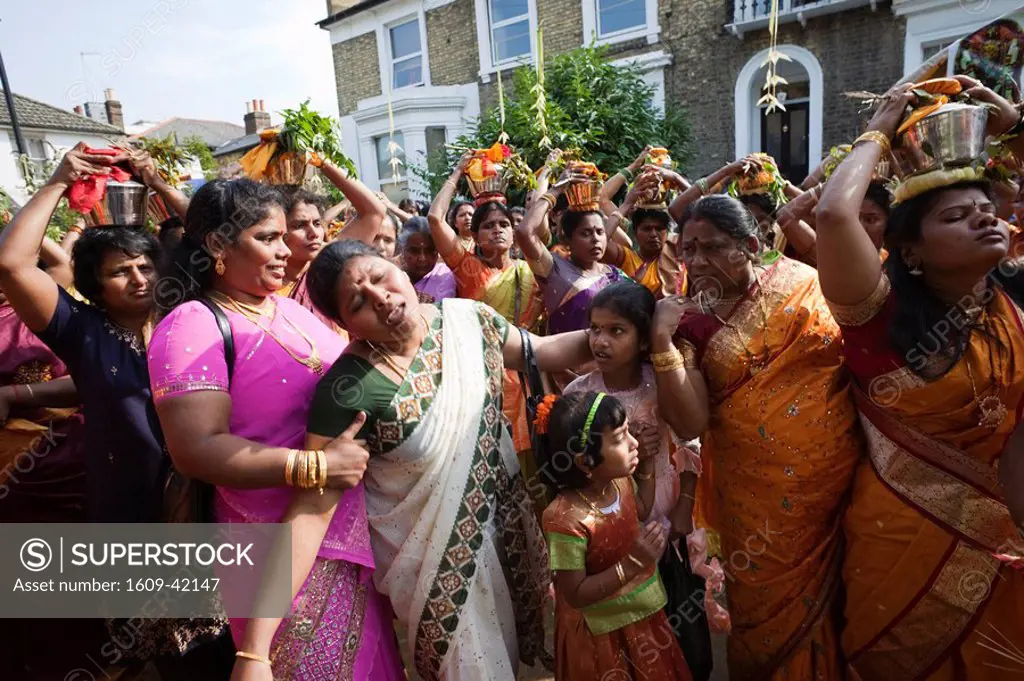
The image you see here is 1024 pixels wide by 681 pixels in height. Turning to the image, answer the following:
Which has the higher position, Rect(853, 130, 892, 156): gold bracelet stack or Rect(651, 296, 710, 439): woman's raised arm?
Rect(853, 130, 892, 156): gold bracelet stack

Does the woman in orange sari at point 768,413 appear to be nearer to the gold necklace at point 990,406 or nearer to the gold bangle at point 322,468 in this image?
the gold necklace at point 990,406

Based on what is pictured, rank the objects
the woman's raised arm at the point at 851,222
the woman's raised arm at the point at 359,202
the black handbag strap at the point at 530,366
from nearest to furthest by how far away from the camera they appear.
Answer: the woman's raised arm at the point at 851,222 < the black handbag strap at the point at 530,366 < the woman's raised arm at the point at 359,202

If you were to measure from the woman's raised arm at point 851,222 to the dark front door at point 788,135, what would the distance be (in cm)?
1120

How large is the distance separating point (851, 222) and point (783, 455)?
2.78 ft

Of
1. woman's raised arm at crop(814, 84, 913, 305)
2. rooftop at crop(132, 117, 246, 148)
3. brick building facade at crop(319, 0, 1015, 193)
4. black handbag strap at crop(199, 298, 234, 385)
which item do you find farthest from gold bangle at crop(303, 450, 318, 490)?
rooftop at crop(132, 117, 246, 148)

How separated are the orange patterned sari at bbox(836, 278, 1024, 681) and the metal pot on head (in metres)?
2.51

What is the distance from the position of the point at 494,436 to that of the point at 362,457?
0.49m

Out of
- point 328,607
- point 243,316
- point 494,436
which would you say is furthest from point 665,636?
point 243,316

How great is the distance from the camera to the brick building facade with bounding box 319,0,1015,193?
1053 centimetres

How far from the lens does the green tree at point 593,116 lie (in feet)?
31.2

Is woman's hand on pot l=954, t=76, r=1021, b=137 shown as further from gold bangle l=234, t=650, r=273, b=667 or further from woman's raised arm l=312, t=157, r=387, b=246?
gold bangle l=234, t=650, r=273, b=667

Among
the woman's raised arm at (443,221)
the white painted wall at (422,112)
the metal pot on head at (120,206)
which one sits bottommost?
the woman's raised arm at (443,221)

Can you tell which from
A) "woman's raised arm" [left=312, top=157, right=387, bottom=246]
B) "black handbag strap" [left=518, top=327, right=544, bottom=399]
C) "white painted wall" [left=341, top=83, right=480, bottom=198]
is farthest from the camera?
"white painted wall" [left=341, top=83, right=480, bottom=198]
